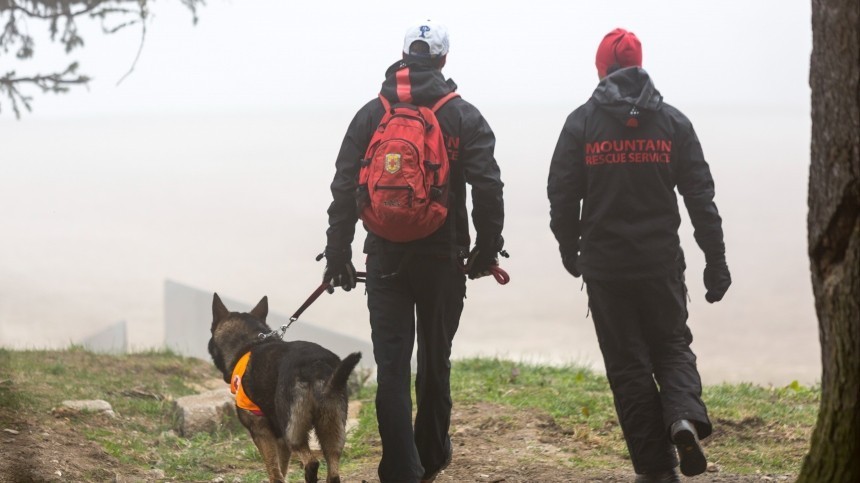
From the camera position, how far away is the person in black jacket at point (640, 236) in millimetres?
4883

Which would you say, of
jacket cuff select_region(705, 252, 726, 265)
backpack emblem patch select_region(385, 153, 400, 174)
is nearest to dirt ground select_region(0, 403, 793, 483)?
jacket cuff select_region(705, 252, 726, 265)

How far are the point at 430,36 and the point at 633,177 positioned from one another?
3.69ft

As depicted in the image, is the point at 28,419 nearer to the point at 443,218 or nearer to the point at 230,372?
the point at 230,372

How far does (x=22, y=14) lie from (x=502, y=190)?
5948 millimetres

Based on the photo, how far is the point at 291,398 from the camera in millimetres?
5180

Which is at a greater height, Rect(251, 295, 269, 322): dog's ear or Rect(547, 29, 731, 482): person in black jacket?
Rect(547, 29, 731, 482): person in black jacket

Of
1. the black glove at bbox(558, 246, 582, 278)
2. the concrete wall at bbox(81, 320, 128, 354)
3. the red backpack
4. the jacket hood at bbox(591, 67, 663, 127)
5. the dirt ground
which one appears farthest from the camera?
the concrete wall at bbox(81, 320, 128, 354)

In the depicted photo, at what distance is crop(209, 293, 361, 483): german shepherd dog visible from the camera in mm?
5141

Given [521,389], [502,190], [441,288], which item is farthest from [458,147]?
[521,389]

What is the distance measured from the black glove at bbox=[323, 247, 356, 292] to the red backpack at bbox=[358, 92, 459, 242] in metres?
0.25

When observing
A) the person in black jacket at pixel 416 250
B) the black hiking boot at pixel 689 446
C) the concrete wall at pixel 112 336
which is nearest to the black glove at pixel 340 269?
the person in black jacket at pixel 416 250

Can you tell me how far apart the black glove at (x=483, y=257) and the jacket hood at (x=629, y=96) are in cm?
78

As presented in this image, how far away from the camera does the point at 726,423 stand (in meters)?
7.02

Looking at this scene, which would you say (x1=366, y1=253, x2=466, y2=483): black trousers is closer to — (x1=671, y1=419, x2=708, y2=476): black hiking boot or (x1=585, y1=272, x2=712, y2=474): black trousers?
(x1=585, y1=272, x2=712, y2=474): black trousers
